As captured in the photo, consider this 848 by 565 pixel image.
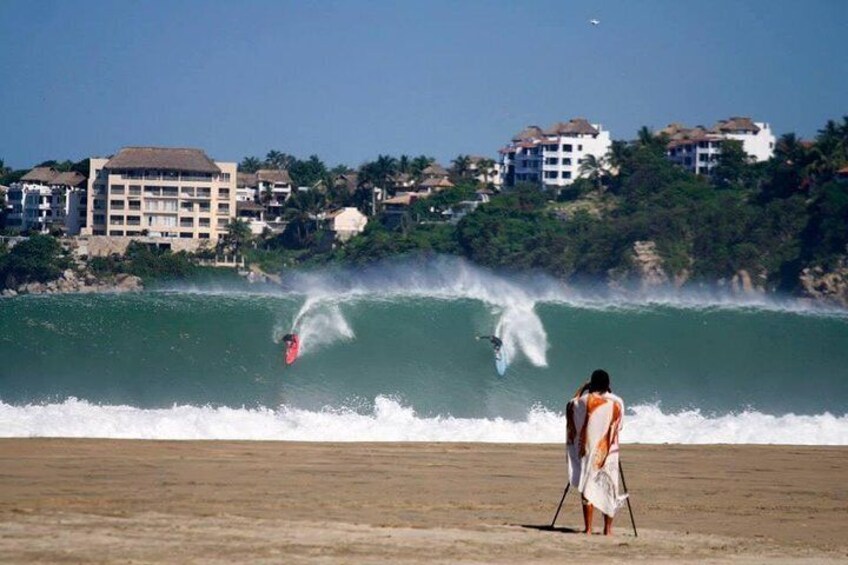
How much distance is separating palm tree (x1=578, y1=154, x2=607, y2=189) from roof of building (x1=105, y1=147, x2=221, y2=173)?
2584cm

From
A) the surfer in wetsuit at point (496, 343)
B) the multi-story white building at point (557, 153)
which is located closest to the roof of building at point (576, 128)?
the multi-story white building at point (557, 153)

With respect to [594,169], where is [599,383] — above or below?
below

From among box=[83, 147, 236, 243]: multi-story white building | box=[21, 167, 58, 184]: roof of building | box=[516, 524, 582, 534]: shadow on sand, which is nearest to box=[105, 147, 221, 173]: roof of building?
box=[83, 147, 236, 243]: multi-story white building

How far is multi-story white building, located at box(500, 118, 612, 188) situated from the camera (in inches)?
4247

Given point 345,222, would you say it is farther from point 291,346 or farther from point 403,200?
point 291,346

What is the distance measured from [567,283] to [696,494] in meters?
64.8

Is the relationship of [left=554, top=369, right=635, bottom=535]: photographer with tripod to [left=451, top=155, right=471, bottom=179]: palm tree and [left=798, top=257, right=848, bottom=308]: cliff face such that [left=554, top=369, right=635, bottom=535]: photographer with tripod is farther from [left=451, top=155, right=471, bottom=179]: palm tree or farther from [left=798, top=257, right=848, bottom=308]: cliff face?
[left=451, top=155, right=471, bottom=179]: palm tree

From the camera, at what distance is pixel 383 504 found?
12594 mm

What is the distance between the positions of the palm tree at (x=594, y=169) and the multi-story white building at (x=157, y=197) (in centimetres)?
2474

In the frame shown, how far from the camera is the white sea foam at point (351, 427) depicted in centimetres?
2020

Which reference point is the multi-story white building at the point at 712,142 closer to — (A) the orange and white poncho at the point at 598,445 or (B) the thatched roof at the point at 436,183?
(B) the thatched roof at the point at 436,183

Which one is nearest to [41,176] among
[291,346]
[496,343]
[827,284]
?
[827,284]

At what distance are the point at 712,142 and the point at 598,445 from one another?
9446 cm

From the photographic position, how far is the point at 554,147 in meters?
108
